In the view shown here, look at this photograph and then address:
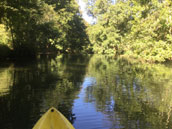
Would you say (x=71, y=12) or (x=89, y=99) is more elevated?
(x=71, y=12)

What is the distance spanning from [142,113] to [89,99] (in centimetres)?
308

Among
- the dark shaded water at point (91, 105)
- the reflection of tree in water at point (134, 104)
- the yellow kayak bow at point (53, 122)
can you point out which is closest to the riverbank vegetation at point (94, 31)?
the reflection of tree in water at point (134, 104)

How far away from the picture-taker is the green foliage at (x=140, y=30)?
1090 inches

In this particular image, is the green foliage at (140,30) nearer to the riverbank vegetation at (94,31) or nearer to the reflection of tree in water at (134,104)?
the riverbank vegetation at (94,31)

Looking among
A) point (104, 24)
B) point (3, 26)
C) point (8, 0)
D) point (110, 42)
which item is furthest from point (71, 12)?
point (8, 0)

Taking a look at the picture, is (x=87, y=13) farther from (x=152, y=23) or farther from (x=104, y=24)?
(x=152, y=23)

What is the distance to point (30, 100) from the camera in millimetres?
9742

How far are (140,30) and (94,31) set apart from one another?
2976 cm

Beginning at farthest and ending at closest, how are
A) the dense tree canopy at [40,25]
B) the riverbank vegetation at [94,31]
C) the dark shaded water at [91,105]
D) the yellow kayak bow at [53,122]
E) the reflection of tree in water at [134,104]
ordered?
1. the riverbank vegetation at [94,31]
2. the dense tree canopy at [40,25]
3. the reflection of tree in water at [134,104]
4. the dark shaded water at [91,105]
5. the yellow kayak bow at [53,122]

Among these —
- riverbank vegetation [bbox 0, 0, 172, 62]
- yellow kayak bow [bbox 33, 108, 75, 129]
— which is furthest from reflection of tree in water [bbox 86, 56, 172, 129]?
riverbank vegetation [bbox 0, 0, 172, 62]

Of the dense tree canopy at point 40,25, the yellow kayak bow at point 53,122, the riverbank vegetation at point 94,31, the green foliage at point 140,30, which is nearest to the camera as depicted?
the yellow kayak bow at point 53,122

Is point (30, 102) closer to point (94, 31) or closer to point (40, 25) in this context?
point (40, 25)

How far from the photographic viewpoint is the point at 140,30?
3372 cm

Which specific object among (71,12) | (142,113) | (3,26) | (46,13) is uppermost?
(71,12)
